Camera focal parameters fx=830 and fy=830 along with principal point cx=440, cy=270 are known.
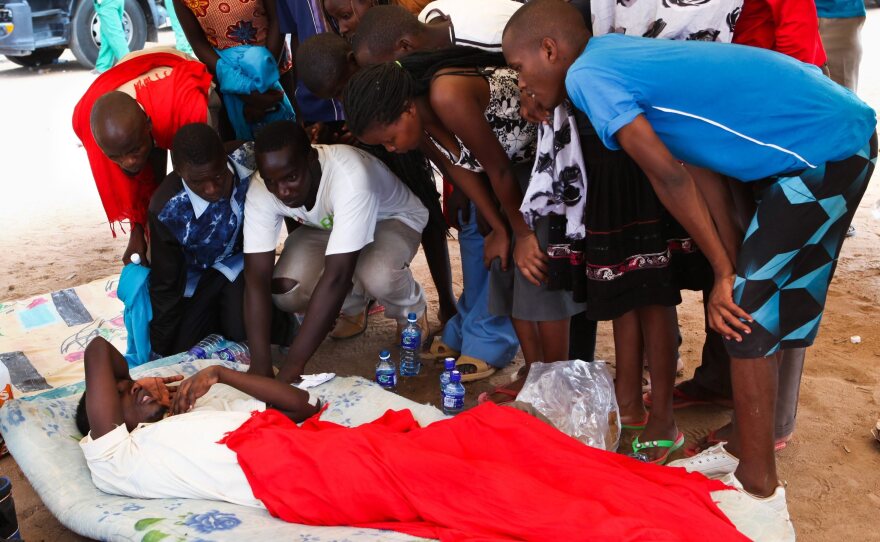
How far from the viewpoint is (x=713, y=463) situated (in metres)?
2.46

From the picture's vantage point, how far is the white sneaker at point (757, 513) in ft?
7.04

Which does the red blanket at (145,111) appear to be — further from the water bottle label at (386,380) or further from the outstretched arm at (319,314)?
the water bottle label at (386,380)

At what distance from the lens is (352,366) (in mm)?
3615

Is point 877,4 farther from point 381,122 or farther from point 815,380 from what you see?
point 381,122

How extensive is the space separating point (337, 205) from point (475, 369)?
0.89m

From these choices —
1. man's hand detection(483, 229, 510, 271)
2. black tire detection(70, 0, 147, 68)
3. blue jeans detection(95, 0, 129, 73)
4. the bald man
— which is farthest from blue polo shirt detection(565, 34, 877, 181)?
black tire detection(70, 0, 147, 68)

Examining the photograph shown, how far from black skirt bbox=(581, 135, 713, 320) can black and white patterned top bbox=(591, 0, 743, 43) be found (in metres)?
0.35

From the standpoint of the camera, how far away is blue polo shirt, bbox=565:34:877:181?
81.4 inches

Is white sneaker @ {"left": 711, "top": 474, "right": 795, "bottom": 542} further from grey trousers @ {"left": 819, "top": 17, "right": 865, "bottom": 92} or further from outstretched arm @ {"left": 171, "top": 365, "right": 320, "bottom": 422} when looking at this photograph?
grey trousers @ {"left": 819, "top": 17, "right": 865, "bottom": 92}

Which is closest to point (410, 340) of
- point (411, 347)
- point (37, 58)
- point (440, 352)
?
point (411, 347)

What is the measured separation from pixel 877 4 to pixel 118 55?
976 cm

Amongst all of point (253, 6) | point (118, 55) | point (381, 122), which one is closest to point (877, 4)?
point (118, 55)

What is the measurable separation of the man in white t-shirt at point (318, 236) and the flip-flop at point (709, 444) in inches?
52.7

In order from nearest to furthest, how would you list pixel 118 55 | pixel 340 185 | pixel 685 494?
pixel 685 494 < pixel 340 185 < pixel 118 55
